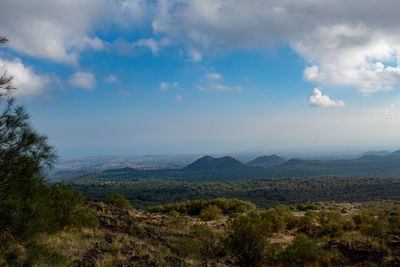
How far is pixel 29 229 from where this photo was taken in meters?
6.03

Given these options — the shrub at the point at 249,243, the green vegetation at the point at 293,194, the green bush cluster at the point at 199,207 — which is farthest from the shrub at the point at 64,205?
the green vegetation at the point at 293,194

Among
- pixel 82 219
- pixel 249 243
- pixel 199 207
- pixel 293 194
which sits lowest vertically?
pixel 293 194

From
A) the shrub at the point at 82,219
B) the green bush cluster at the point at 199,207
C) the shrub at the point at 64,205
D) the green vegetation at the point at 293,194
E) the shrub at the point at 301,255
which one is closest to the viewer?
the shrub at the point at 301,255

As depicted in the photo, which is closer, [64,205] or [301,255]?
[301,255]

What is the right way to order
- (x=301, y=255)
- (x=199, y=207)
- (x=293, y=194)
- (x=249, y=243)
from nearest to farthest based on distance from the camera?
(x=301, y=255) < (x=249, y=243) < (x=199, y=207) < (x=293, y=194)

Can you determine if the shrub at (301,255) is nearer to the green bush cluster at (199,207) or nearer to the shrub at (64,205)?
the shrub at (64,205)

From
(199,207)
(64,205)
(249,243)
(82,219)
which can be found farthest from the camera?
(199,207)

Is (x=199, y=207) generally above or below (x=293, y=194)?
above

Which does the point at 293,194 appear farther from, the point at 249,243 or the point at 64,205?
the point at 64,205

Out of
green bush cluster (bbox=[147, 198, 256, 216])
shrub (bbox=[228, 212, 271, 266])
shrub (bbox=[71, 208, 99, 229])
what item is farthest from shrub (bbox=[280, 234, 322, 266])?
green bush cluster (bbox=[147, 198, 256, 216])

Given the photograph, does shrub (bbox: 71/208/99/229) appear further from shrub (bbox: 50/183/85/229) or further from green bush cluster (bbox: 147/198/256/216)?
green bush cluster (bbox: 147/198/256/216)

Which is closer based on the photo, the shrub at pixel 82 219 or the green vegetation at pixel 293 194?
the shrub at pixel 82 219

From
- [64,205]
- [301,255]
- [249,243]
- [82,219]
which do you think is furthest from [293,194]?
[64,205]

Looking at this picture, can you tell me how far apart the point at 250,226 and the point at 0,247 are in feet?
28.9
